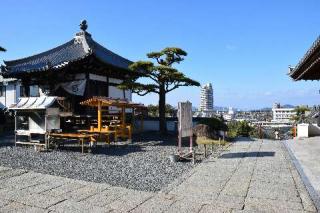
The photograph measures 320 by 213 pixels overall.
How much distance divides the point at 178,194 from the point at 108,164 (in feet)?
11.9

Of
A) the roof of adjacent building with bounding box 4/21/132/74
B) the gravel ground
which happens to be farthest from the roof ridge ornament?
the gravel ground

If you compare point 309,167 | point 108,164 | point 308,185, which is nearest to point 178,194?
point 308,185

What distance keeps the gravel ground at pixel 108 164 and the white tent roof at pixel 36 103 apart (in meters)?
1.65

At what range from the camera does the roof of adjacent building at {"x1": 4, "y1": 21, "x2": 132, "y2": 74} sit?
18106mm

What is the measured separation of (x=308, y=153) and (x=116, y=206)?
8.17m

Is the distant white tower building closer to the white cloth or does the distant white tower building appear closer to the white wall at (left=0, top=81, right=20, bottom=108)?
the white wall at (left=0, top=81, right=20, bottom=108)

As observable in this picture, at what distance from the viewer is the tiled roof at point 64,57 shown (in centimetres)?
1808

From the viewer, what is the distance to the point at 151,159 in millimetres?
10195

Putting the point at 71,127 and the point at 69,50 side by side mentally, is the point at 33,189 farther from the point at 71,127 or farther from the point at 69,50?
the point at 69,50

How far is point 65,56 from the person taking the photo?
18.8 metres

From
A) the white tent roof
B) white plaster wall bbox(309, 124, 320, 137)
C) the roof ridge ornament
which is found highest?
the roof ridge ornament

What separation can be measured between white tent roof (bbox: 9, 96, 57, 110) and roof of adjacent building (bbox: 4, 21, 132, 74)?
434cm

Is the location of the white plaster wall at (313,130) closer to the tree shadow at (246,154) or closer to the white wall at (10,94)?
the tree shadow at (246,154)

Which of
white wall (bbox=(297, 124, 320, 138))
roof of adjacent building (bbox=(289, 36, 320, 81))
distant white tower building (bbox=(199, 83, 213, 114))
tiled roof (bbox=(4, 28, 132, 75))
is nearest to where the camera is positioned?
roof of adjacent building (bbox=(289, 36, 320, 81))
